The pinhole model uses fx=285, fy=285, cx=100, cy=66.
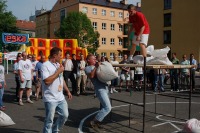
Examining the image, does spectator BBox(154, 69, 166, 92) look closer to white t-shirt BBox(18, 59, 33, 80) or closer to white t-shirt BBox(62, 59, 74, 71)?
white t-shirt BBox(62, 59, 74, 71)

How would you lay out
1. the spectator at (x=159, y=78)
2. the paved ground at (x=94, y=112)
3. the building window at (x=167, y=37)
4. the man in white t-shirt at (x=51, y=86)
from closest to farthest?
the man in white t-shirt at (x=51, y=86)
the paved ground at (x=94, y=112)
the spectator at (x=159, y=78)
the building window at (x=167, y=37)

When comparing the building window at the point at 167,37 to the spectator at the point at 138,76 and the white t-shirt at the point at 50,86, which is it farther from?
the white t-shirt at the point at 50,86

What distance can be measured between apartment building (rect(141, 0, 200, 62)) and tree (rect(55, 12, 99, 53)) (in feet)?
34.8

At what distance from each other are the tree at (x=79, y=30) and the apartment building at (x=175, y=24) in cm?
1062

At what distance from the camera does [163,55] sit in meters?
7.63

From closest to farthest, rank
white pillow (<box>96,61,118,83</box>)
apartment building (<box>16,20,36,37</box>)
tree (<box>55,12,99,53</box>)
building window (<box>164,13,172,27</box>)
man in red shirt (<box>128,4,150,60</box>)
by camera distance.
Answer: white pillow (<box>96,61,118,83</box>) → man in red shirt (<box>128,4,150,60</box>) → building window (<box>164,13,172,27</box>) → tree (<box>55,12,99,53</box>) → apartment building (<box>16,20,36,37</box>)

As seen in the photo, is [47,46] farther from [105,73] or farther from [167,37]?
[167,37]

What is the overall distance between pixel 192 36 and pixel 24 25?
7754cm

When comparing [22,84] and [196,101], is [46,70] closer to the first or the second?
[22,84]

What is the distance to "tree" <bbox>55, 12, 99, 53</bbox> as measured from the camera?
167ft

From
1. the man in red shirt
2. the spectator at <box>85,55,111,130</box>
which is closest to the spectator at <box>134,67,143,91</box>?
the man in red shirt

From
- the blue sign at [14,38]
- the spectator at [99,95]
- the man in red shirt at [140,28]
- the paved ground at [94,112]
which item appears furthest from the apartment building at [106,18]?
the spectator at [99,95]

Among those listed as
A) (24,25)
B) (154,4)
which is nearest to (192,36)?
(154,4)

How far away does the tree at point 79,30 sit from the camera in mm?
50812
